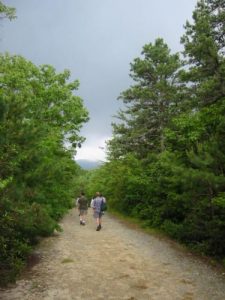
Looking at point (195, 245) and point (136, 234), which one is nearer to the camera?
point (195, 245)

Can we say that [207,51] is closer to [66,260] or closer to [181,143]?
[181,143]

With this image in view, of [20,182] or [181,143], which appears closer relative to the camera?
[20,182]

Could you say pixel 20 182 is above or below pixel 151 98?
below

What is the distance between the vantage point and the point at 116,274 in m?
9.64

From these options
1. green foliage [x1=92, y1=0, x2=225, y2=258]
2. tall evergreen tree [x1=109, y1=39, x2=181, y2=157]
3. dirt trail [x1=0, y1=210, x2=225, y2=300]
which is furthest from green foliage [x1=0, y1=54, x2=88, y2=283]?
tall evergreen tree [x1=109, y1=39, x2=181, y2=157]

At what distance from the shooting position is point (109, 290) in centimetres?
829

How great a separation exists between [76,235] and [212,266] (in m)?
7.60

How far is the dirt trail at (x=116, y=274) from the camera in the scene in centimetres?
805

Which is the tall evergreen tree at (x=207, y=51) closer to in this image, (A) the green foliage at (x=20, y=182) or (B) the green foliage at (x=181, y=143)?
(B) the green foliage at (x=181, y=143)

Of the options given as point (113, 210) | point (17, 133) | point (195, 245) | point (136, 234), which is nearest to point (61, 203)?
point (136, 234)

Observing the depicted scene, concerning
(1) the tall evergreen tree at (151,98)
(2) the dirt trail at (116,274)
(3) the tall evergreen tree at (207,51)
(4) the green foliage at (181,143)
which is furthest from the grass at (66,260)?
(1) the tall evergreen tree at (151,98)

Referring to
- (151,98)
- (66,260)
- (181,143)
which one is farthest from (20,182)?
(151,98)

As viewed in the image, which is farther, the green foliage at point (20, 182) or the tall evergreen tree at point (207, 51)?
the tall evergreen tree at point (207, 51)

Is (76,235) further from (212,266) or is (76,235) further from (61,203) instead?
(212,266)
